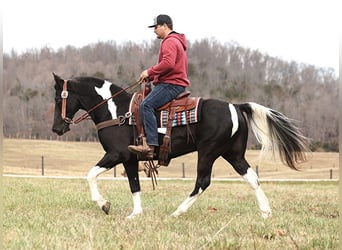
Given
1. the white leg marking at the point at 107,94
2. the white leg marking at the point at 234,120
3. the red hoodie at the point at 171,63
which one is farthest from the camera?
the white leg marking at the point at 107,94

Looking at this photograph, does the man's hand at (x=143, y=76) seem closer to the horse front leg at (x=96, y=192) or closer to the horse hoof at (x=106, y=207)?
the horse front leg at (x=96, y=192)

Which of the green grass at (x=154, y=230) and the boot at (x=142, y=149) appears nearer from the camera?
the green grass at (x=154, y=230)

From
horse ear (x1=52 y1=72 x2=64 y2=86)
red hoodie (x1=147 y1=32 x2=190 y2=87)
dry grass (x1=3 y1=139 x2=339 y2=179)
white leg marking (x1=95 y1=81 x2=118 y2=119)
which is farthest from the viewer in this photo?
dry grass (x1=3 y1=139 x2=339 y2=179)

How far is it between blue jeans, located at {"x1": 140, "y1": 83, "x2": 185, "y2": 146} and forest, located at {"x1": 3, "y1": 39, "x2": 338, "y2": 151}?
2658 inches

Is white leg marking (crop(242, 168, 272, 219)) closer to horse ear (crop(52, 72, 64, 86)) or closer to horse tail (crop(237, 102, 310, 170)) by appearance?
horse tail (crop(237, 102, 310, 170))

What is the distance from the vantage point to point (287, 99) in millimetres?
97375

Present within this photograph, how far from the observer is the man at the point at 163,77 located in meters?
7.25

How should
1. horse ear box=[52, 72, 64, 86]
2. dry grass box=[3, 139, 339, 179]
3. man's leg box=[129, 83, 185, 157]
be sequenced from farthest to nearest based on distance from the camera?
dry grass box=[3, 139, 339, 179], horse ear box=[52, 72, 64, 86], man's leg box=[129, 83, 185, 157]

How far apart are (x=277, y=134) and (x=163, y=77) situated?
1944 millimetres

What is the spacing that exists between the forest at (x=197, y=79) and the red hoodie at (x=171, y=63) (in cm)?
6745

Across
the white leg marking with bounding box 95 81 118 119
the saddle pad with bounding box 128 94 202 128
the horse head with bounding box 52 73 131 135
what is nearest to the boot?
the saddle pad with bounding box 128 94 202 128

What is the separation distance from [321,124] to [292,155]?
7420 cm

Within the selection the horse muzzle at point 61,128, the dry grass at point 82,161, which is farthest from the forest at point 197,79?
the horse muzzle at point 61,128

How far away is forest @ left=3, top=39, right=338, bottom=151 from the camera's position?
81.9 meters
